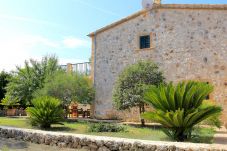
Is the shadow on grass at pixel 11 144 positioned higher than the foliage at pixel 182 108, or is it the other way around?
the foliage at pixel 182 108

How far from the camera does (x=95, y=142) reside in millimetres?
8969

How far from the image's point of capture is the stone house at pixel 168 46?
18.3 m

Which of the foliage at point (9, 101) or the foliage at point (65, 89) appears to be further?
the foliage at point (9, 101)

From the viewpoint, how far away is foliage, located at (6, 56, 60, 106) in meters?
19.6

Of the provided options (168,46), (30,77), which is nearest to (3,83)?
(30,77)

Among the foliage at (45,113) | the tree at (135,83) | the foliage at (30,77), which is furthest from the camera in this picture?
the foliage at (30,77)

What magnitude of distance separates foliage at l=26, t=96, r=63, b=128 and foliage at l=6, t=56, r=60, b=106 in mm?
5354

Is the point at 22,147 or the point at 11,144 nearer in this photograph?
the point at 22,147

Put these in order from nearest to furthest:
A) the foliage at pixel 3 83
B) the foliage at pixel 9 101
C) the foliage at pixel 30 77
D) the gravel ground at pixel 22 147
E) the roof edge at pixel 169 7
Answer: the gravel ground at pixel 22 147 → the roof edge at pixel 169 7 → the foliage at pixel 30 77 → the foliage at pixel 9 101 → the foliage at pixel 3 83

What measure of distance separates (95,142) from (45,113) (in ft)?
16.8

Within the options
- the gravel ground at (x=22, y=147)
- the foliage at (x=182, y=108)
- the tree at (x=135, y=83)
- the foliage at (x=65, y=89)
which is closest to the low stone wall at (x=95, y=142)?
the gravel ground at (x=22, y=147)

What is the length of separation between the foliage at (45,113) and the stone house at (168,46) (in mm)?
7640

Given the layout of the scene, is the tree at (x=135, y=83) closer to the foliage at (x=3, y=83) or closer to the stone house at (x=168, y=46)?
the stone house at (x=168, y=46)

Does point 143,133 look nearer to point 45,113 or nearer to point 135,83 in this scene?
point 45,113
